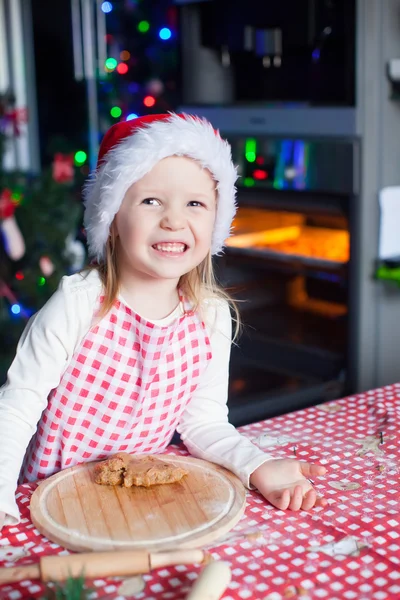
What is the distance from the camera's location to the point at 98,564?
3.06 feet

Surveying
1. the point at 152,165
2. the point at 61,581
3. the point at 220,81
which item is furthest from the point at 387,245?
the point at 61,581

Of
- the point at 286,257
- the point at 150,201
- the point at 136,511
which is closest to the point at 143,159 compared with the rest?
the point at 150,201

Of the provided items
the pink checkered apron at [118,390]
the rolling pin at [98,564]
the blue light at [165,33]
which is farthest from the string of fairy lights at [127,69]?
the rolling pin at [98,564]

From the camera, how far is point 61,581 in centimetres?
91

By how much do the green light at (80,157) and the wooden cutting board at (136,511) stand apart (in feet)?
9.67

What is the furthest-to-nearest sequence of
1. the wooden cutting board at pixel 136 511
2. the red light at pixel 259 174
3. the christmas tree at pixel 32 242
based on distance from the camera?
the christmas tree at pixel 32 242 < the red light at pixel 259 174 < the wooden cutting board at pixel 136 511

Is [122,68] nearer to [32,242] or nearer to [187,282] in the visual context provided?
[32,242]

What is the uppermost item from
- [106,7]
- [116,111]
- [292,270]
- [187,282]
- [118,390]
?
[106,7]

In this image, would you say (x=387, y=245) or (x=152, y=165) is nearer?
(x=152, y=165)

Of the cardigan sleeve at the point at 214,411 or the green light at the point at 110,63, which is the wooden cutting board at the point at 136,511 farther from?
the green light at the point at 110,63

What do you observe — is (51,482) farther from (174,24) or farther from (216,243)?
(174,24)

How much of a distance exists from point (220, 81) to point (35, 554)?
2.40m

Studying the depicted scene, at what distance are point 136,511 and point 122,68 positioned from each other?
9.77 ft

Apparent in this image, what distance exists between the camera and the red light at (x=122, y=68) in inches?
145
